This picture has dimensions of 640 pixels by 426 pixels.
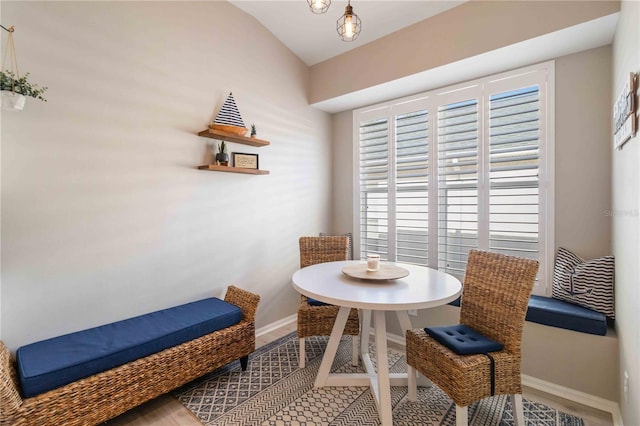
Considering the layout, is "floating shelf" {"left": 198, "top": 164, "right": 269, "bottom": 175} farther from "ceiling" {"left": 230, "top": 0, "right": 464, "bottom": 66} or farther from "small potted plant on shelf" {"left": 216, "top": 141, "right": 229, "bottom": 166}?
"ceiling" {"left": 230, "top": 0, "right": 464, "bottom": 66}

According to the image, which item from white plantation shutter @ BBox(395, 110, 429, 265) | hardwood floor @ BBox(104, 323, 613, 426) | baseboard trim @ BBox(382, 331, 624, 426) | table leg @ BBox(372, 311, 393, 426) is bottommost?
hardwood floor @ BBox(104, 323, 613, 426)

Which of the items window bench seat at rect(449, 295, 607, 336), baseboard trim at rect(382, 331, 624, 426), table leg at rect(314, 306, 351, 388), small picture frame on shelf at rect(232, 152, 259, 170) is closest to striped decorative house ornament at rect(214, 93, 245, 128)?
small picture frame on shelf at rect(232, 152, 259, 170)

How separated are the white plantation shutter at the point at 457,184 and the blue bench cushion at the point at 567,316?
2.39ft

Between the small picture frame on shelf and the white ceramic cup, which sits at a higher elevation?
the small picture frame on shelf

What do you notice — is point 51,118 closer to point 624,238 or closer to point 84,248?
point 84,248

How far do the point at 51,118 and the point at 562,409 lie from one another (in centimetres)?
380

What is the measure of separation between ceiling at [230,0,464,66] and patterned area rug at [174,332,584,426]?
306 cm

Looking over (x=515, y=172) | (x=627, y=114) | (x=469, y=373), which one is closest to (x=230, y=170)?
(x=469, y=373)

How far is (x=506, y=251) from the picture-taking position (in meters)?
2.66

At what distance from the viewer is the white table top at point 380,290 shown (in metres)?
1.64

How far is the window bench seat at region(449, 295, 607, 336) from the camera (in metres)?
1.98

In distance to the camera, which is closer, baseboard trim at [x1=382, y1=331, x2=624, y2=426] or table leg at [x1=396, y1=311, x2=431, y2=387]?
baseboard trim at [x1=382, y1=331, x2=624, y2=426]

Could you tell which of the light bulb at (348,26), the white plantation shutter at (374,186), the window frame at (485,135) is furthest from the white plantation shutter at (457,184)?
the light bulb at (348,26)

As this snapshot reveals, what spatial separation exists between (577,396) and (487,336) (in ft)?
Result: 3.01
